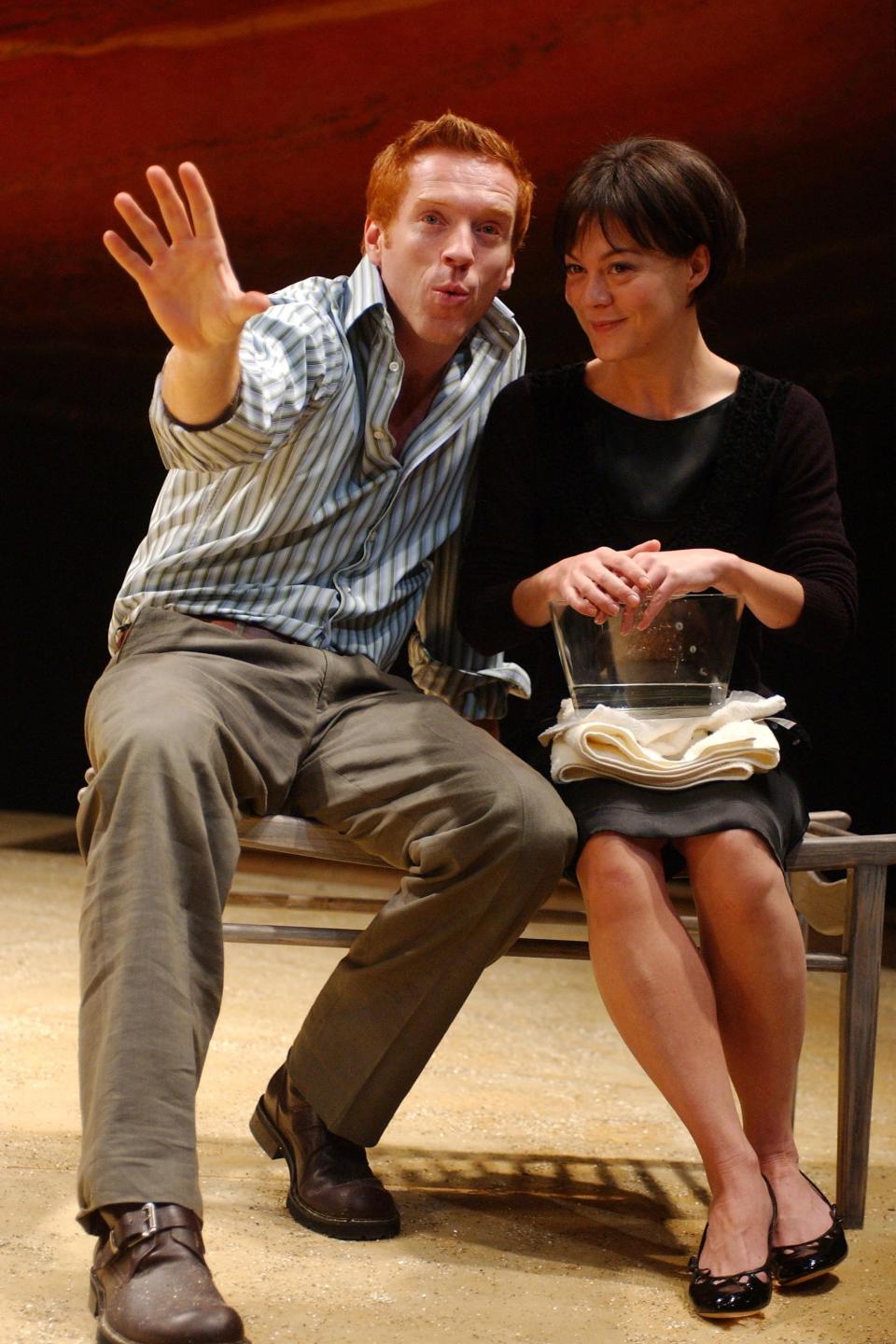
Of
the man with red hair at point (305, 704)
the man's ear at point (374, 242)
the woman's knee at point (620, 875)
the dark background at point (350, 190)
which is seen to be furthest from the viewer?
the dark background at point (350, 190)

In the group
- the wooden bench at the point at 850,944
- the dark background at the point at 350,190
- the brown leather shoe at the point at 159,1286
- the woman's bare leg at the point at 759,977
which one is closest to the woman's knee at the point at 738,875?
the woman's bare leg at the point at 759,977

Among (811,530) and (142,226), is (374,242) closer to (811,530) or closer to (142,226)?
(142,226)

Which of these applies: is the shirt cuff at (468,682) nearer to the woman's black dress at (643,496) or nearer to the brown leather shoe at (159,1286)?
the woman's black dress at (643,496)

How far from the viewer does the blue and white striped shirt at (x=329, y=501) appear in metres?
1.80

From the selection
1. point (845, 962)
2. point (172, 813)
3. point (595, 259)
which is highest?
point (595, 259)

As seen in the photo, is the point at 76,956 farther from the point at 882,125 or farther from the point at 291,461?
the point at 882,125

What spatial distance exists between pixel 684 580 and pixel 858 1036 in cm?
60

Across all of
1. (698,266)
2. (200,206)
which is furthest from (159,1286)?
(698,266)

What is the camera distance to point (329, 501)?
186 centimetres

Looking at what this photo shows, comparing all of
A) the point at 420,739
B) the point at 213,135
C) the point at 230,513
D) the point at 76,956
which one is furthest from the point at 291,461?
the point at 213,135

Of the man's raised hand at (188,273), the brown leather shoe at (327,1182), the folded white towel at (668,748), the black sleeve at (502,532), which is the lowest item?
the brown leather shoe at (327,1182)

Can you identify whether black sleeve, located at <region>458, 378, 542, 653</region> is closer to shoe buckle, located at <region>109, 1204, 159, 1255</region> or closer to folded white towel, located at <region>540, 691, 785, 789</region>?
folded white towel, located at <region>540, 691, 785, 789</region>

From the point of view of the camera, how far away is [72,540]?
200 inches

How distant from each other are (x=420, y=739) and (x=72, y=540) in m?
3.64
